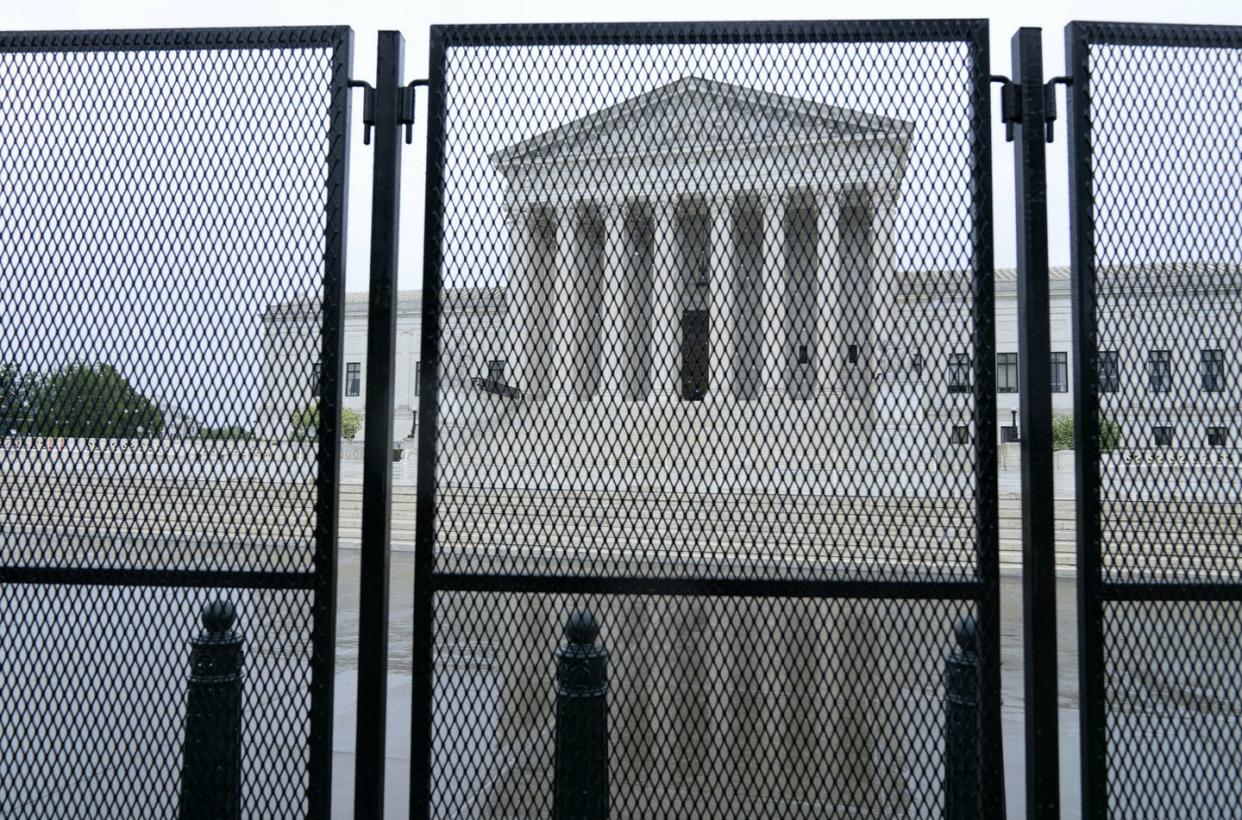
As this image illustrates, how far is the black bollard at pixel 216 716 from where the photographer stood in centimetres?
278

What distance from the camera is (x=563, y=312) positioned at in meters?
2.48

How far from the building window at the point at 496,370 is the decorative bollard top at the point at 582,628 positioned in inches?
26.1

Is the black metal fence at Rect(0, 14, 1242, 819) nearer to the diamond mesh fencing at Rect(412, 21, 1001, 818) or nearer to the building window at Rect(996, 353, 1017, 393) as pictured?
the diamond mesh fencing at Rect(412, 21, 1001, 818)

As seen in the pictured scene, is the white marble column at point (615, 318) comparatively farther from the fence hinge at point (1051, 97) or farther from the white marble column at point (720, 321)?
the fence hinge at point (1051, 97)

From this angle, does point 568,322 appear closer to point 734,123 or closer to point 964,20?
point 734,123

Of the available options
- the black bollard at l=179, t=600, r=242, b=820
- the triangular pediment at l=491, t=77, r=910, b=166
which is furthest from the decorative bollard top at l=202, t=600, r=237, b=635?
the triangular pediment at l=491, t=77, r=910, b=166

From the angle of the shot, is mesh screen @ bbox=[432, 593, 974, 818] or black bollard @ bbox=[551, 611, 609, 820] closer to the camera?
mesh screen @ bbox=[432, 593, 974, 818]

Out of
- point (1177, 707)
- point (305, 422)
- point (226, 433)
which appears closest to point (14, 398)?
point (226, 433)

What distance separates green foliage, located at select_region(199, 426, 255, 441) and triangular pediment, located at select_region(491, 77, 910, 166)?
980 mm

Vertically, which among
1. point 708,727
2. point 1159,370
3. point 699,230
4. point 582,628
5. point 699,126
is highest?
point 699,126

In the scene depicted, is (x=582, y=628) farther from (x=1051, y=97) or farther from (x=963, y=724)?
(x=1051, y=97)

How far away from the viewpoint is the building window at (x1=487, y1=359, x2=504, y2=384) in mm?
2590

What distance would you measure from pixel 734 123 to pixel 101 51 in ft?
5.68

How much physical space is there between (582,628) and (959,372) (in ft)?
3.95
